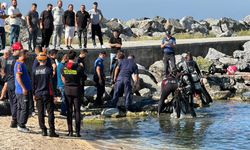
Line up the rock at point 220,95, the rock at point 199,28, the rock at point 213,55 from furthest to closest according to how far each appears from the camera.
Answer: the rock at point 199,28 < the rock at point 213,55 < the rock at point 220,95

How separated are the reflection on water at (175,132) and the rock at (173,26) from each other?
Answer: 103 feet

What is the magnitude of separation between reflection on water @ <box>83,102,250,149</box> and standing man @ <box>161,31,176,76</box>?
4.96m

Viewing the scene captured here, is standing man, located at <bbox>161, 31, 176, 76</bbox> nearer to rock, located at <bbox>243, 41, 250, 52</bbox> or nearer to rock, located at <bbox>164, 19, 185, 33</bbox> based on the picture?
rock, located at <bbox>243, 41, 250, 52</bbox>

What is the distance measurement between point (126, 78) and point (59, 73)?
2.40 meters

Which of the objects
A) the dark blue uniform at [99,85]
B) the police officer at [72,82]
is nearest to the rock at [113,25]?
the dark blue uniform at [99,85]

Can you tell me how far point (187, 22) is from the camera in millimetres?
55562

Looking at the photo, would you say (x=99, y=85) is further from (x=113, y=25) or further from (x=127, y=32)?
(x=113, y=25)

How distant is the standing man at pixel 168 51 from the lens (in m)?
24.8

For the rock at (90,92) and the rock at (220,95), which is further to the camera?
the rock at (220,95)

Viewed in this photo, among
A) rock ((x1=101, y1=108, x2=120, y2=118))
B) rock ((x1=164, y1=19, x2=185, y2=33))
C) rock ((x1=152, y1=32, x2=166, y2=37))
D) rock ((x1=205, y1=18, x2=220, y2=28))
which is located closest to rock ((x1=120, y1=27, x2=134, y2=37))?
rock ((x1=152, y1=32, x2=166, y2=37))

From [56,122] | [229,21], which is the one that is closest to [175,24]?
[229,21]

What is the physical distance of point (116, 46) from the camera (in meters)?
22.7

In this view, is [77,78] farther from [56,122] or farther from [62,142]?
[56,122]

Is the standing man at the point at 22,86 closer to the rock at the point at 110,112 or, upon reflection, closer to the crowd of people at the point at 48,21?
the rock at the point at 110,112
